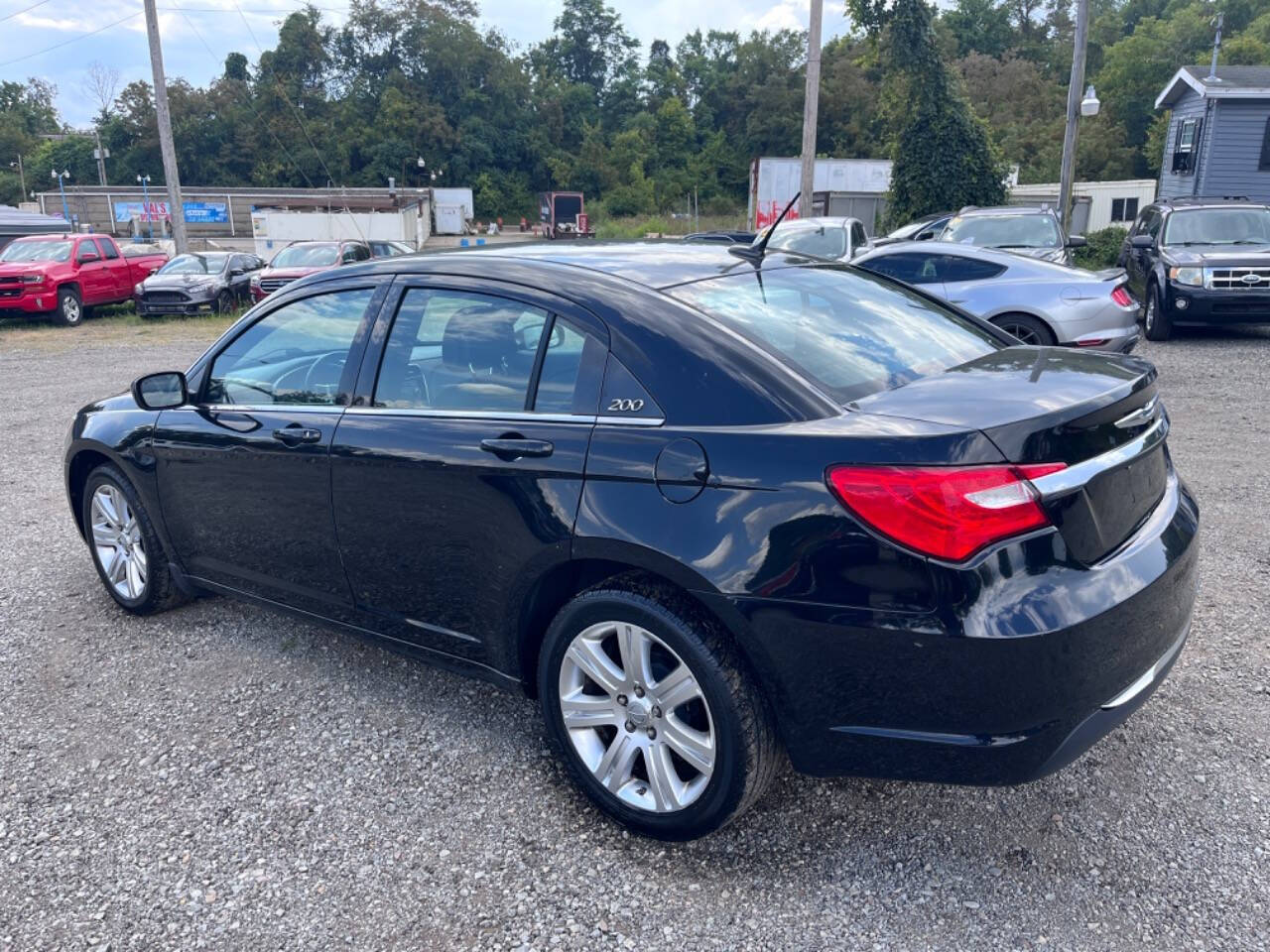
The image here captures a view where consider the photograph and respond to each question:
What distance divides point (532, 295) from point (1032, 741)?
6.24ft

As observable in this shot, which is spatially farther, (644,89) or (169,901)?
(644,89)

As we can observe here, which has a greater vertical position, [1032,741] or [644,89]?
[644,89]

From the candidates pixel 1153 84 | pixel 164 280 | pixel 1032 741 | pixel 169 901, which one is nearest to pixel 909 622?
pixel 1032 741

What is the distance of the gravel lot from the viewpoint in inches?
99.7

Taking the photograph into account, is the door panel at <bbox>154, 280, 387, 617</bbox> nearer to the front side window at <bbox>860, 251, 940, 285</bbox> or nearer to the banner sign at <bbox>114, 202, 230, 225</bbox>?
the front side window at <bbox>860, 251, 940, 285</bbox>

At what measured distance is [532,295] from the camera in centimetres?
314

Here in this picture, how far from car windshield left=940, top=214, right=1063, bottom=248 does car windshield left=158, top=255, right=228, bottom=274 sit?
14.3 meters

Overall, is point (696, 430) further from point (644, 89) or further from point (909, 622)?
point (644, 89)

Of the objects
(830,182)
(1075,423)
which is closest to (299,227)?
(830,182)

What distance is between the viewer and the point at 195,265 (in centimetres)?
2023

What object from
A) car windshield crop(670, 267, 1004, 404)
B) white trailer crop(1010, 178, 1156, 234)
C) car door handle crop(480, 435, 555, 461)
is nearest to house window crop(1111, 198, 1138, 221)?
white trailer crop(1010, 178, 1156, 234)

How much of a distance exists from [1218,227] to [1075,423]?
12128 millimetres

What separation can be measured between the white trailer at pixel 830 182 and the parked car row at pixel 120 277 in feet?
67.7

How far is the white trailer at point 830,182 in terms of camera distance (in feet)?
129
